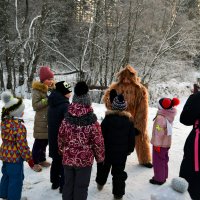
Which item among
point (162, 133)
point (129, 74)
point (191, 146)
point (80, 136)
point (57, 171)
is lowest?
point (57, 171)

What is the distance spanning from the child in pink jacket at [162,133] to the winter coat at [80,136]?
4.09ft

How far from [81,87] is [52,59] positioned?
17957mm

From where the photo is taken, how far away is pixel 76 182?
133 inches

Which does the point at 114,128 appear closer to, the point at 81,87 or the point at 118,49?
the point at 81,87

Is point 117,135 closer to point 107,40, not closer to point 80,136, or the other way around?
point 80,136

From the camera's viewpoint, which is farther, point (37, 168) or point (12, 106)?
point (37, 168)

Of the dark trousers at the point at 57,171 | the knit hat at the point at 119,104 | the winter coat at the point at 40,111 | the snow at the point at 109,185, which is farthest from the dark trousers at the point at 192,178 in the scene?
the winter coat at the point at 40,111

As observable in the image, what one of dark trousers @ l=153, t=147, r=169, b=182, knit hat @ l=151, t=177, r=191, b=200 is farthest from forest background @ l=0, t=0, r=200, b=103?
knit hat @ l=151, t=177, r=191, b=200

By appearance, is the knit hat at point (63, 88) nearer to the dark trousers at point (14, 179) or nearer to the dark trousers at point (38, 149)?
the dark trousers at point (14, 179)

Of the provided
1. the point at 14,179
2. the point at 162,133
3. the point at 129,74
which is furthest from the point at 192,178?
the point at 14,179

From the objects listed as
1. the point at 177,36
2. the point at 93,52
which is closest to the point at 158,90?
the point at 177,36

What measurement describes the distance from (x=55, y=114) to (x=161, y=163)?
1.83 metres

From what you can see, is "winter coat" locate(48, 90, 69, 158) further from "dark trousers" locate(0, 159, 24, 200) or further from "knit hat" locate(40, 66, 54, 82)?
"knit hat" locate(40, 66, 54, 82)

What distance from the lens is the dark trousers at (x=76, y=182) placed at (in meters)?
3.36
